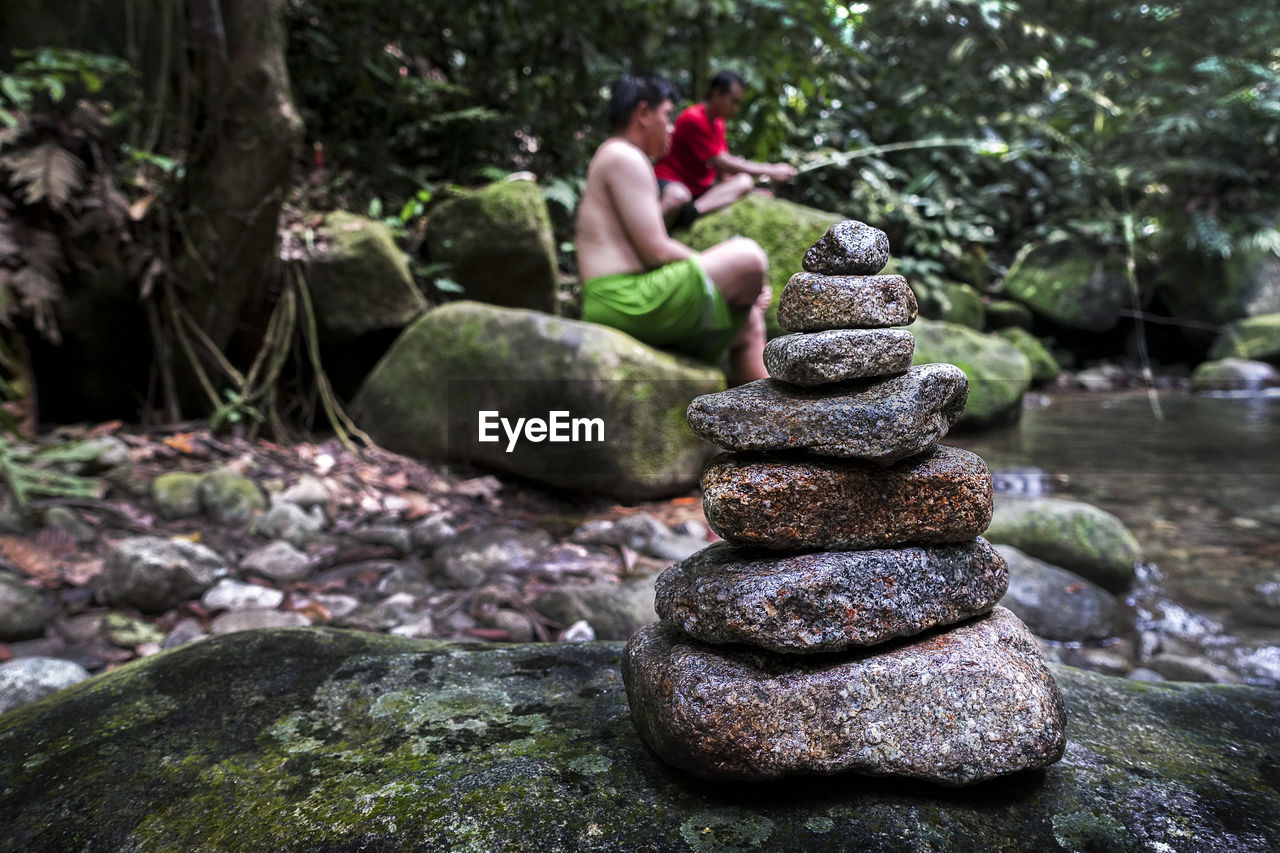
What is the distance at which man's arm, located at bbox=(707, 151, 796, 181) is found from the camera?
3828 mm

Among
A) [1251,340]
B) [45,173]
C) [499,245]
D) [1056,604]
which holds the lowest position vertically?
[1056,604]

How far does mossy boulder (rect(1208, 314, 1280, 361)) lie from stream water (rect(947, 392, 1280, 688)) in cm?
347

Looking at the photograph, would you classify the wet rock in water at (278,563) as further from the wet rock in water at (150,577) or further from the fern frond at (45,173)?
the fern frond at (45,173)

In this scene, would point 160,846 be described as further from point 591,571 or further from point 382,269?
point 382,269

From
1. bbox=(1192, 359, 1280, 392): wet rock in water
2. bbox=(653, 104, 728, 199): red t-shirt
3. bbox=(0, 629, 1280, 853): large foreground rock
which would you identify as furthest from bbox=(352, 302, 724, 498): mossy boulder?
bbox=(1192, 359, 1280, 392): wet rock in water

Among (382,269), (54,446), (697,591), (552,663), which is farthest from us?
(382,269)

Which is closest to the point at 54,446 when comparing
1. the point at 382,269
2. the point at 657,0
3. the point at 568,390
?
the point at 382,269

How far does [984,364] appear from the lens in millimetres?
6094

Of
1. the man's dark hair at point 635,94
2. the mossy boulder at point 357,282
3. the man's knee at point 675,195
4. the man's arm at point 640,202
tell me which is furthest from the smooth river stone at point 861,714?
the mossy boulder at point 357,282

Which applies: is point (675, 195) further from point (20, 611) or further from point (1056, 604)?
point (20, 611)

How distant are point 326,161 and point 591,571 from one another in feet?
14.6

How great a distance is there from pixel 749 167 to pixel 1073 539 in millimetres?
2457

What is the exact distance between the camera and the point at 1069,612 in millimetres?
3312

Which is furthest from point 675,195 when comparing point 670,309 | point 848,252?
point 848,252
